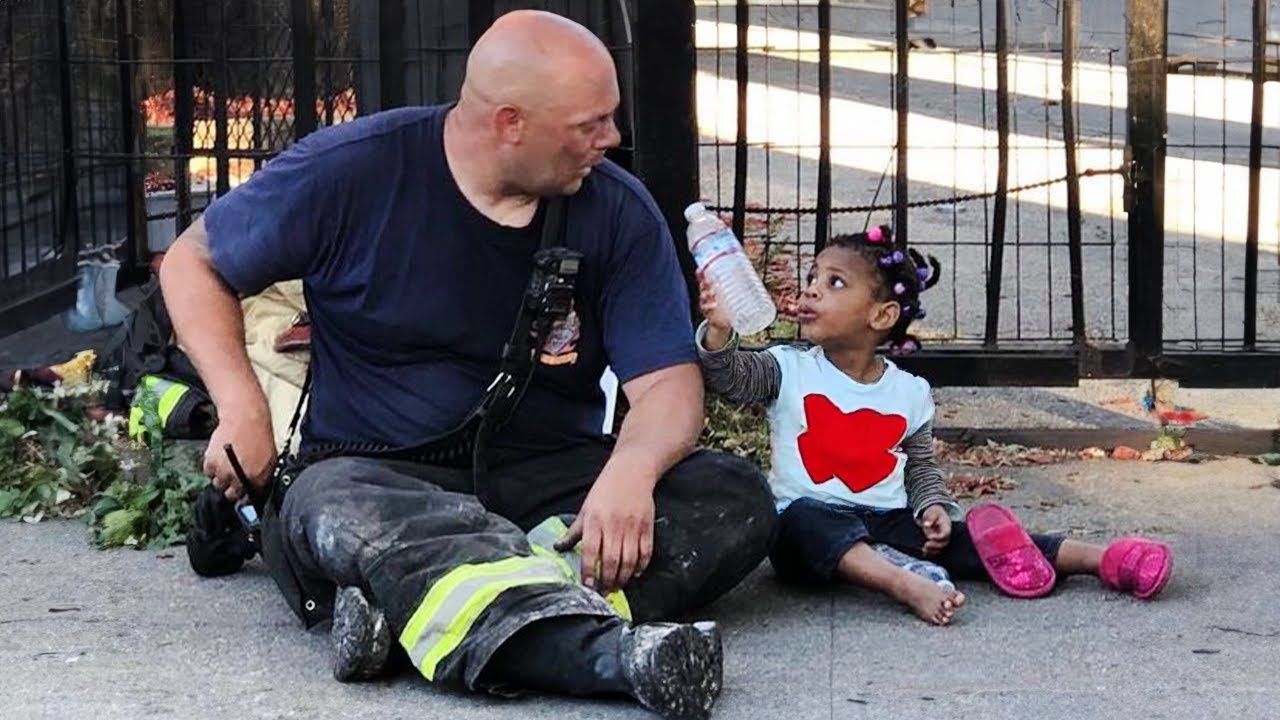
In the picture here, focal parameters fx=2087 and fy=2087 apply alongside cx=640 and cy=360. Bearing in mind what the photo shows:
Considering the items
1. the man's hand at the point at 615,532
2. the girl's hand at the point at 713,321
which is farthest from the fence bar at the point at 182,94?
the man's hand at the point at 615,532

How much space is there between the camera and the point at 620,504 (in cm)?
397

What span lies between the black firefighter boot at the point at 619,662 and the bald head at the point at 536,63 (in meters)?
1.03

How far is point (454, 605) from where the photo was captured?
3.73m

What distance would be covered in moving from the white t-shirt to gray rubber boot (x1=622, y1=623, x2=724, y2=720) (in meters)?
1.08

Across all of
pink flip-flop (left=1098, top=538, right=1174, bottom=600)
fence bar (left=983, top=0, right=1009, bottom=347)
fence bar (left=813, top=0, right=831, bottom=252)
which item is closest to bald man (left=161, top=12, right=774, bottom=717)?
pink flip-flop (left=1098, top=538, right=1174, bottom=600)

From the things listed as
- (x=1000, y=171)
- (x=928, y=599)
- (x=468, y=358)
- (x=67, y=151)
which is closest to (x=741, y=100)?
(x=1000, y=171)

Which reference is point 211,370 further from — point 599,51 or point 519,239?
point 599,51

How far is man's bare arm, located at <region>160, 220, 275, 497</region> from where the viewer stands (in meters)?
4.06

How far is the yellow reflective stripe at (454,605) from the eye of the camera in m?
3.73

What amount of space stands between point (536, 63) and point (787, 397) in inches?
42.8

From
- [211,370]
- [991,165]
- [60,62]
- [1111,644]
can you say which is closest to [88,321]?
[60,62]

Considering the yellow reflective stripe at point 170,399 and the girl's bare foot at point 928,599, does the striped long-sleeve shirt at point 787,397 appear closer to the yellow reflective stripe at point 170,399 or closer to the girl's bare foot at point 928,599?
the girl's bare foot at point 928,599

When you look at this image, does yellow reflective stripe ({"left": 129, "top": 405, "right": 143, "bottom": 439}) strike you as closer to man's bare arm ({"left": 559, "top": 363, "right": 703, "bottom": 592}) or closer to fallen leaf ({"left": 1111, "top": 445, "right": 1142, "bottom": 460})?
man's bare arm ({"left": 559, "top": 363, "right": 703, "bottom": 592})

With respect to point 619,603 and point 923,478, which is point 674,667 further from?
point 923,478
